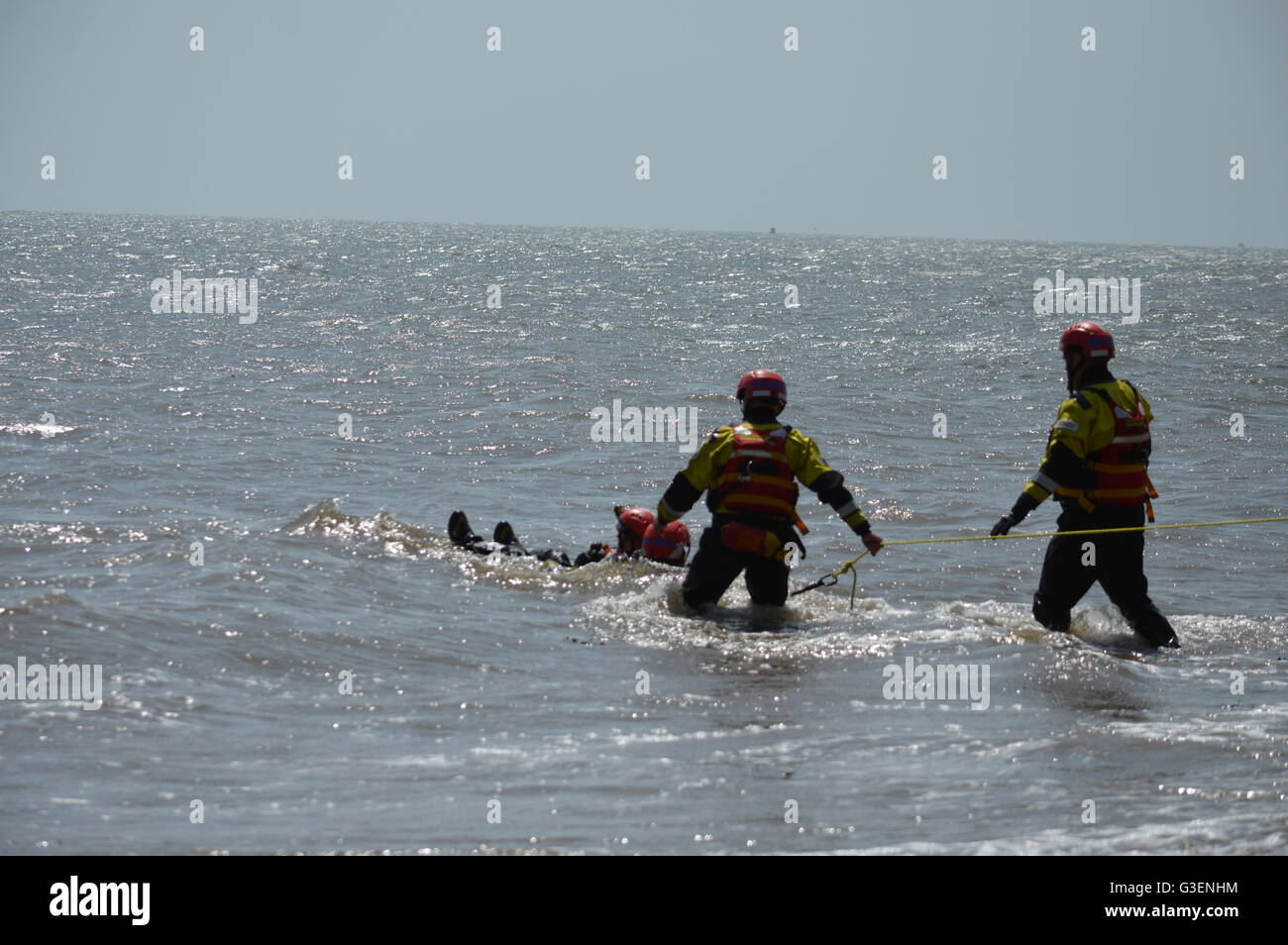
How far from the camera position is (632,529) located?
443 inches

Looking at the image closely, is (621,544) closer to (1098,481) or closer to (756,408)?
(756,408)

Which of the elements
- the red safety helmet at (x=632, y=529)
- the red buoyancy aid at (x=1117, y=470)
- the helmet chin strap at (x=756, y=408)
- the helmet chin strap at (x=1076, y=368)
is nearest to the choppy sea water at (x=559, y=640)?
the red safety helmet at (x=632, y=529)

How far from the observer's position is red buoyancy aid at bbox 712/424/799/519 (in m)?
9.35

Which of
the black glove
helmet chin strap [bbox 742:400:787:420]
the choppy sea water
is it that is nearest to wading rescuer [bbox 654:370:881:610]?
helmet chin strap [bbox 742:400:787:420]

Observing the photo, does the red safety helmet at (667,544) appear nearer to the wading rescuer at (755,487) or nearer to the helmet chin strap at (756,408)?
the wading rescuer at (755,487)

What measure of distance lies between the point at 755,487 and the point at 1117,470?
85.5 inches

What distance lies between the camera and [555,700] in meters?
7.59

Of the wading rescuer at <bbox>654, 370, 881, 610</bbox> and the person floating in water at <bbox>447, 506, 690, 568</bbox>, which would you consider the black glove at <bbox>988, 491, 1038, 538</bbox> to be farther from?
the person floating in water at <bbox>447, 506, 690, 568</bbox>

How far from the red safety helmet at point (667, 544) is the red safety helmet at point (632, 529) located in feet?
0.50

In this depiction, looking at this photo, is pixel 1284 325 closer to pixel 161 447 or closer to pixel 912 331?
pixel 912 331

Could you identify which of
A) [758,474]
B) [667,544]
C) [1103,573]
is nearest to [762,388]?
[758,474]

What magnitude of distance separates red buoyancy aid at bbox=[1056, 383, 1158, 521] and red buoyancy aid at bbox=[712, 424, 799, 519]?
1686 mm

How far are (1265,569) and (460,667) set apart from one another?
739 centimetres

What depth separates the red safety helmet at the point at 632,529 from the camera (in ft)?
36.9
